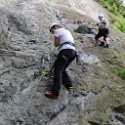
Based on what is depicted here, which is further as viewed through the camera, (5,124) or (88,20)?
(88,20)

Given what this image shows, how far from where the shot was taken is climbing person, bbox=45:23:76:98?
7734mm

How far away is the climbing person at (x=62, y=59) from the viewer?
7.73 meters

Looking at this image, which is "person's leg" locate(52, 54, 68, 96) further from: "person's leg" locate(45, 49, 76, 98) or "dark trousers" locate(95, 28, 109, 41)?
"dark trousers" locate(95, 28, 109, 41)

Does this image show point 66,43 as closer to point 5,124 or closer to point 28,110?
point 28,110

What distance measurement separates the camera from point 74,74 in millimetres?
8961

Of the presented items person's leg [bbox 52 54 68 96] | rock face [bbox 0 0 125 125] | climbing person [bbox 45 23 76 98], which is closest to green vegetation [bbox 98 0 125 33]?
rock face [bbox 0 0 125 125]

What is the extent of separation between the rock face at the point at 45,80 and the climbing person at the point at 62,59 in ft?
0.73

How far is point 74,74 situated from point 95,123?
1698 millimetres

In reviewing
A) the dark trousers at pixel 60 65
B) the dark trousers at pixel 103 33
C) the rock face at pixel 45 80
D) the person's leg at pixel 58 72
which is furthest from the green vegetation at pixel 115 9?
the person's leg at pixel 58 72

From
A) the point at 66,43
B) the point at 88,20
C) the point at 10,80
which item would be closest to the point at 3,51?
the point at 10,80

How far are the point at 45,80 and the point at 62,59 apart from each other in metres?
0.85

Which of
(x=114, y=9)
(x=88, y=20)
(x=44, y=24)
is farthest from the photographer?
(x=114, y=9)

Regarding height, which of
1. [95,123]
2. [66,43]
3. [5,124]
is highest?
[66,43]

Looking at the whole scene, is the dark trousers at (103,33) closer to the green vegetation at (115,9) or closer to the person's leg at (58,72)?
the person's leg at (58,72)
